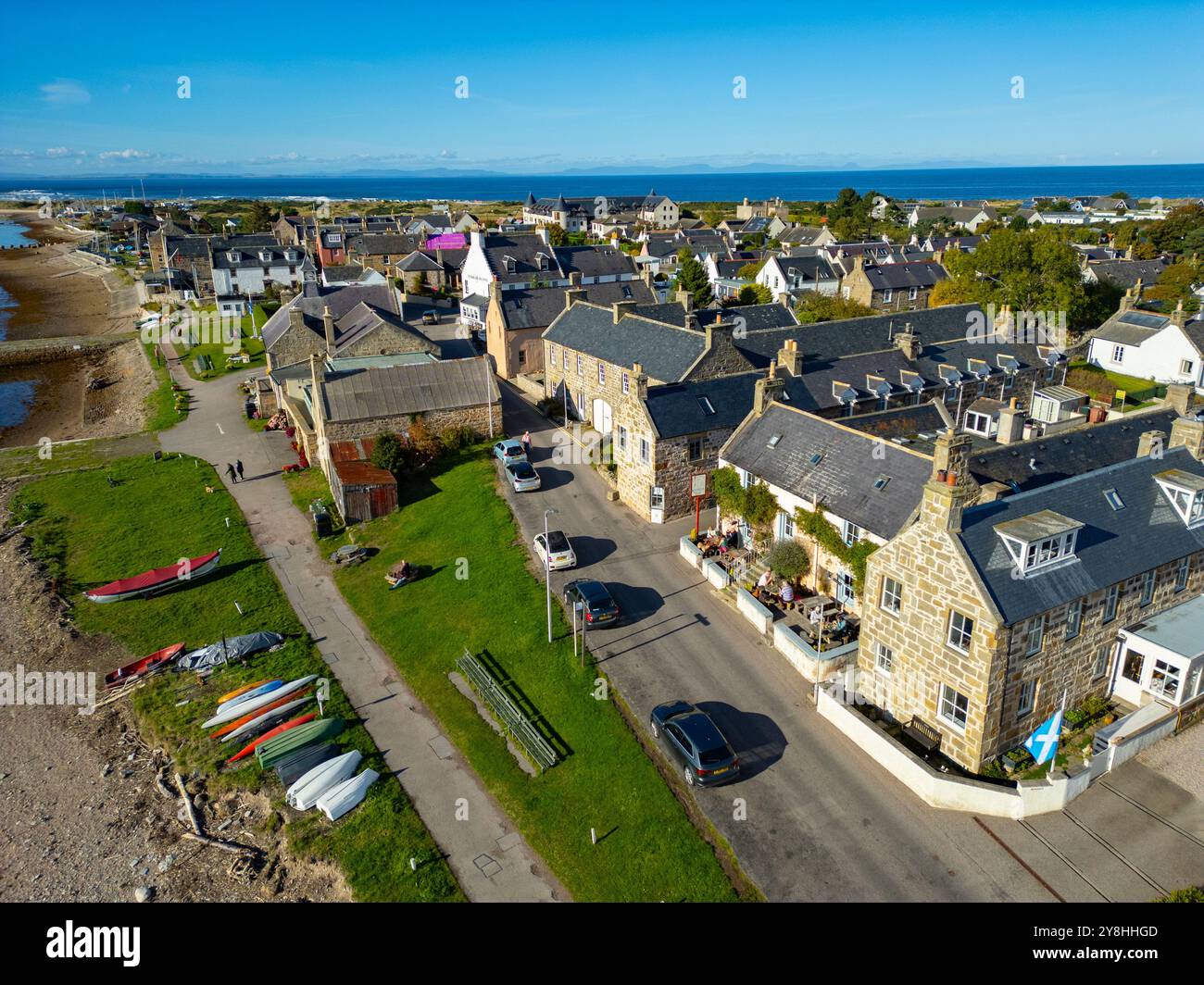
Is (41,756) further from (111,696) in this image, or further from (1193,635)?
(1193,635)

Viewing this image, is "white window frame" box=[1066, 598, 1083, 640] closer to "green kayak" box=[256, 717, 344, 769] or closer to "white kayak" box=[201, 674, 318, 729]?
"green kayak" box=[256, 717, 344, 769]

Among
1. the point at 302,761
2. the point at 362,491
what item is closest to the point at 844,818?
the point at 302,761

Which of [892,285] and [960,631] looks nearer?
[960,631]

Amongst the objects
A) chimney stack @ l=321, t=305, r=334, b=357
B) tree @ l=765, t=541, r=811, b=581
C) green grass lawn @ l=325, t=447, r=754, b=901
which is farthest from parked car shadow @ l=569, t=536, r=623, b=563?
chimney stack @ l=321, t=305, r=334, b=357

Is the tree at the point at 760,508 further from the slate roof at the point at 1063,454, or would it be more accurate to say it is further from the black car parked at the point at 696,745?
the black car parked at the point at 696,745

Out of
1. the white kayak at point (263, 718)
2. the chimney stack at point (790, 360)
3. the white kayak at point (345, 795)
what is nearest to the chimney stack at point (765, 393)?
the chimney stack at point (790, 360)

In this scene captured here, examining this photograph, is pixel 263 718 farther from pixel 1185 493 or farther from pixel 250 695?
pixel 1185 493
